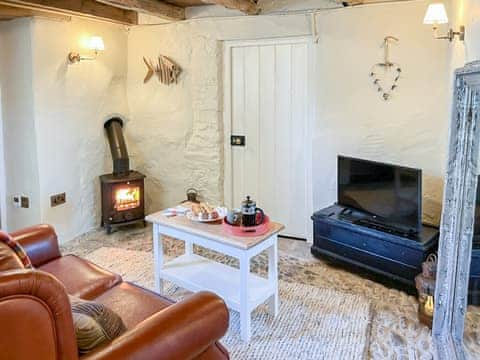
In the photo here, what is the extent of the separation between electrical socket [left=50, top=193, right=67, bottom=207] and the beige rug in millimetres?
1246

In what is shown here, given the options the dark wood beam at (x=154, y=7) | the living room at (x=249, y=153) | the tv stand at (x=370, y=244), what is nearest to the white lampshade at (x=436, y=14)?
the living room at (x=249, y=153)

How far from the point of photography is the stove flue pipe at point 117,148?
4.95 metres

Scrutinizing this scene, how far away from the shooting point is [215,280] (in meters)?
3.13

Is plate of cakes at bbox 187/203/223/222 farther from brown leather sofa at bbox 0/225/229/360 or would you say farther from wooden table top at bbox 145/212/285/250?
brown leather sofa at bbox 0/225/229/360

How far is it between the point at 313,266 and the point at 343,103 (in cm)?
143

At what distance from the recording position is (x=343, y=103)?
4.18 m

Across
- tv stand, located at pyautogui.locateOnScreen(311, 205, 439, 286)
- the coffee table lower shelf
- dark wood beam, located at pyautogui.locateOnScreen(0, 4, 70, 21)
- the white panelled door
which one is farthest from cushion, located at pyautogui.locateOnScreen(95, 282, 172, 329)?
dark wood beam, located at pyautogui.locateOnScreen(0, 4, 70, 21)

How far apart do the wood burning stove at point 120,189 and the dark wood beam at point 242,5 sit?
170 centimetres

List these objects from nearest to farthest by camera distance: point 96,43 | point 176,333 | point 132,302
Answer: point 176,333
point 132,302
point 96,43

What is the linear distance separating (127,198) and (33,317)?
3556 mm

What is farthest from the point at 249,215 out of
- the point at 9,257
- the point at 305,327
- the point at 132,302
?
the point at 9,257

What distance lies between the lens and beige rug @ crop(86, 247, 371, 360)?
2725 mm

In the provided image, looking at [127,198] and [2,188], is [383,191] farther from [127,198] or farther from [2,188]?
[2,188]

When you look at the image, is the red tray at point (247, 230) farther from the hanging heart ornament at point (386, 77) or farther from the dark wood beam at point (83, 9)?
the dark wood beam at point (83, 9)
